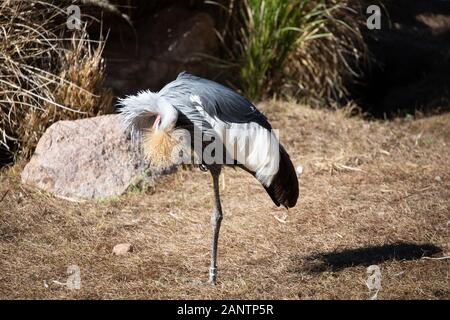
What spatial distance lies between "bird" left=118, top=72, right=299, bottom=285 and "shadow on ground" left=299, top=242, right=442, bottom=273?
17.3 inches

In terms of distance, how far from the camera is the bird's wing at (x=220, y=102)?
3.53 m

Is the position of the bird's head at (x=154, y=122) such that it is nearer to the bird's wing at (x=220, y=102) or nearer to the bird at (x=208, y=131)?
the bird at (x=208, y=131)

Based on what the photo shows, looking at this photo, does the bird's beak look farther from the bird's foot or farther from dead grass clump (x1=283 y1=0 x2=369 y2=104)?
dead grass clump (x1=283 y1=0 x2=369 y2=104)

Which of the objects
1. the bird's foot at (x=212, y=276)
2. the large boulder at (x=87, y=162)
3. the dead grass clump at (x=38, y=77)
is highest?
the dead grass clump at (x=38, y=77)

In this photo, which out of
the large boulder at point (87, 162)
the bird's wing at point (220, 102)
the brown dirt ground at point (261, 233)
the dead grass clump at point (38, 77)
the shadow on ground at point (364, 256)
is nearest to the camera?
the bird's wing at point (220, 102)

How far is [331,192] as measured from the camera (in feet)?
16.7

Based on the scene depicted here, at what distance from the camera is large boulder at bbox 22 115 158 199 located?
5066 mm

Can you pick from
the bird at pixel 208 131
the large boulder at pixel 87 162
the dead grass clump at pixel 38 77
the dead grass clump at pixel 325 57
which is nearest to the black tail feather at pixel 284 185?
the bird at pixel 208 131

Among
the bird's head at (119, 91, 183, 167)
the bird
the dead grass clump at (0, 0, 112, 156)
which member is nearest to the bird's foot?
the bird

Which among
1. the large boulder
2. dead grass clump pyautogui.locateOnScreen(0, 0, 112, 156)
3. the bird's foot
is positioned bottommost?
the large boulder

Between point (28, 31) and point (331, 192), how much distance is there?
2.57 m

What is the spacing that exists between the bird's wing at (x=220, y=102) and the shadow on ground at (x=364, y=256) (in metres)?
0.84

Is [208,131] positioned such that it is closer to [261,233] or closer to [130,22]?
[261,233]

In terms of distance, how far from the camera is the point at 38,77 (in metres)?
5.36
